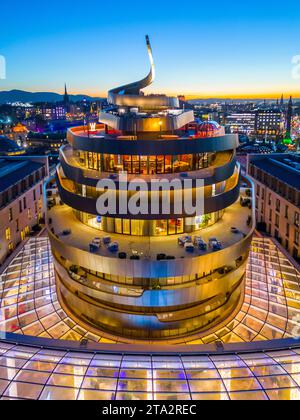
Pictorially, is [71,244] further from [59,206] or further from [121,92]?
[121,92]

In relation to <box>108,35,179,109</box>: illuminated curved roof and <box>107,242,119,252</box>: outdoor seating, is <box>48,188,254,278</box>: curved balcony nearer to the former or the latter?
<box>107,242,119,252</box>: outdoor seating

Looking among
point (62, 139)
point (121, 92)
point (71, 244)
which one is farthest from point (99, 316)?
point (62, 139)

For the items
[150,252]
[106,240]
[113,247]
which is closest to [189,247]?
[150,252]

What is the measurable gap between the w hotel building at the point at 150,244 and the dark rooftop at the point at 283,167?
29.1 meters

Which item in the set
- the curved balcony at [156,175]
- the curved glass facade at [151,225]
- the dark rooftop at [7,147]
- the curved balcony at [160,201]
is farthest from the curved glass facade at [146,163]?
the dark rooftop at [7,147]

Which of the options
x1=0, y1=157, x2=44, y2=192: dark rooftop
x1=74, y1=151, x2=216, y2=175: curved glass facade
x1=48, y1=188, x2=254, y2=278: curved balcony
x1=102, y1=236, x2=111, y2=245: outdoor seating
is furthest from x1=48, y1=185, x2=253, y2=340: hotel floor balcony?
x1=0, y1=157, x2=44, y2=192: dark rooftop

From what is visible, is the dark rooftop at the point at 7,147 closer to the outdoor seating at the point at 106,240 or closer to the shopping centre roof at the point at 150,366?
the outdoor seating at the point at 106,240

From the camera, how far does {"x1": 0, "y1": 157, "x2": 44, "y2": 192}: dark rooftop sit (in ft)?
214

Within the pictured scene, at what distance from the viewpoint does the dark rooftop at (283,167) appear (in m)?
64.9

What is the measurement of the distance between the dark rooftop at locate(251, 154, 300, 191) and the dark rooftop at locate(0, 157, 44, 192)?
176ft

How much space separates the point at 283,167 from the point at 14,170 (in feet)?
197

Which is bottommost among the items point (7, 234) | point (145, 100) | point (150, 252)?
point (7, 234)

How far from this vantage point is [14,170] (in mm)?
74250

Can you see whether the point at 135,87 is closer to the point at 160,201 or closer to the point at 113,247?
the point at 160,201
